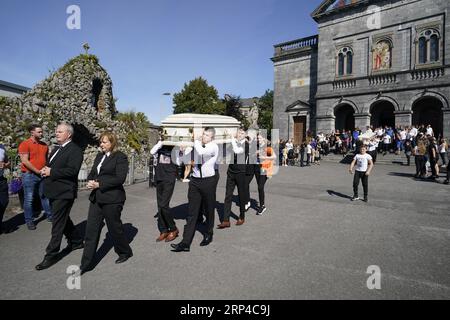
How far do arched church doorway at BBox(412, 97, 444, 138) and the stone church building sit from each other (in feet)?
0.08

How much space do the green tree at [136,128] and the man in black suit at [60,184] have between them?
1702 cm

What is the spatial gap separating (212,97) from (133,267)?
45.9m

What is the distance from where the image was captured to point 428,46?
763 inches

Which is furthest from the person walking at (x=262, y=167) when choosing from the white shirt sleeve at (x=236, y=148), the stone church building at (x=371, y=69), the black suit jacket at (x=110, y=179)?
the stone church building at (x=371, y=69)

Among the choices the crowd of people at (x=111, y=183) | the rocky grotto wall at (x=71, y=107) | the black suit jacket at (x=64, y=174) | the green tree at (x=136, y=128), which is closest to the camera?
the crowd of people at (x=111, y=183)

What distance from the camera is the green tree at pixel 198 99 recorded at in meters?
45.7

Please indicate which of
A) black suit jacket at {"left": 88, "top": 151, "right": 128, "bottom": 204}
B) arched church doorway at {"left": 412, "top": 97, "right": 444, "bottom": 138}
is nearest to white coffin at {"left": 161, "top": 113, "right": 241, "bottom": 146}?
black suit jacket at {"left": 88, "top": 151, "right": 128, "bottom": 204}

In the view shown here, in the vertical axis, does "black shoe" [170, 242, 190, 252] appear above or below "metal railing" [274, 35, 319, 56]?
below

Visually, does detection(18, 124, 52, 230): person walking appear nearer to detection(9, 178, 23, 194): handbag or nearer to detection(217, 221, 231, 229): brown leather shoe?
detection(9, 178, 23, 194): handbag

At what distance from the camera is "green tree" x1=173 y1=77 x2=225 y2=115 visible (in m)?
45.7

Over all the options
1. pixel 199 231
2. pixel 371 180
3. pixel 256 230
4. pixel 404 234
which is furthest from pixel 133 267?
pixel 371 180

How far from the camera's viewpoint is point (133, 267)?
12.0 feet

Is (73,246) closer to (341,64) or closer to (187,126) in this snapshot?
(187,126)

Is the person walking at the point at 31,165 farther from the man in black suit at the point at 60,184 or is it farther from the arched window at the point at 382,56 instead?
the arched window at the point at 382,56
